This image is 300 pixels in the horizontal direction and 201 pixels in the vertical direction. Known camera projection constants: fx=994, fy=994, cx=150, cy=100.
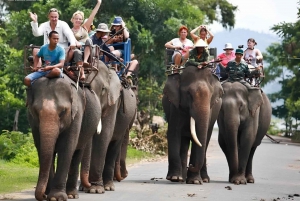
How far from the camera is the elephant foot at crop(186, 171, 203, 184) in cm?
2014

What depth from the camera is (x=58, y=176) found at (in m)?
15.0

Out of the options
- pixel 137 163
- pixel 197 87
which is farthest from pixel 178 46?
pixel 137 163

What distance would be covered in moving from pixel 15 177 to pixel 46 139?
613 centimetres

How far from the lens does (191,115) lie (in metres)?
20.3

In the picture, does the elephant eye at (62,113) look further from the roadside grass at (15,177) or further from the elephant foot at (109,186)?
the elephant foot at (109,186)

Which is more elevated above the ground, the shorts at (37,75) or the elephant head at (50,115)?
the shorts at (37,75)

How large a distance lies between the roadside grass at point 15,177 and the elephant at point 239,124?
4.20 m

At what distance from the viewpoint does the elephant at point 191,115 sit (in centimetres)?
2003

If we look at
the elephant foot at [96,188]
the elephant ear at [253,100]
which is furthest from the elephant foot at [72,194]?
the elephant ear at [253,100]

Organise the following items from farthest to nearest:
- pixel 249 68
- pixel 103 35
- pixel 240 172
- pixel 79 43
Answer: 1. pixel 249 68
2. pixel 240 172
3. pixel 103 35
4. pixel 79 43

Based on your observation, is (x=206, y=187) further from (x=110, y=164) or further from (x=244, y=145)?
(x=244, y=145)

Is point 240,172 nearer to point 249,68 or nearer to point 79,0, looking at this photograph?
point 249,68

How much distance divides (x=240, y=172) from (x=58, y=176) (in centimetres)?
707

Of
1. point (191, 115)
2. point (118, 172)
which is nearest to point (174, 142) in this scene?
point (191, 115)
